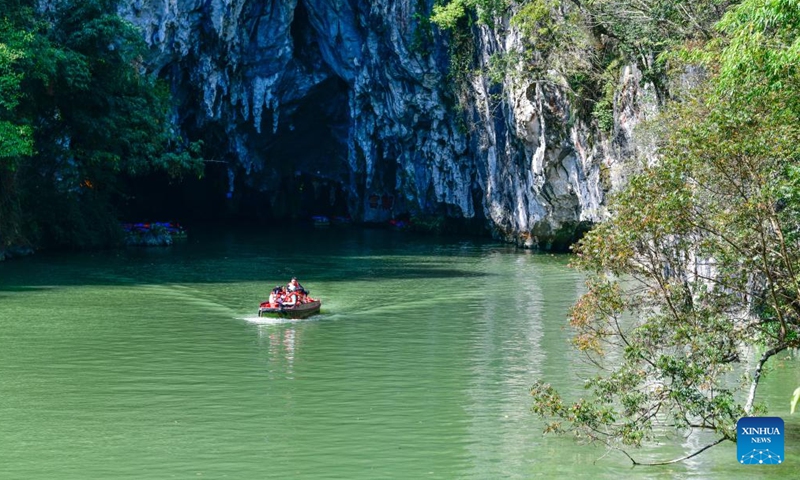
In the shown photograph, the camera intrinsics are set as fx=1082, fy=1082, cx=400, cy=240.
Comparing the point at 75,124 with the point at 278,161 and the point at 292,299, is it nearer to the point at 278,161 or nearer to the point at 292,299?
the point at 292,299

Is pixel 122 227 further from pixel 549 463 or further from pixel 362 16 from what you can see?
pixel 549 463

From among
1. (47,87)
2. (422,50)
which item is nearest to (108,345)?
(47,87)

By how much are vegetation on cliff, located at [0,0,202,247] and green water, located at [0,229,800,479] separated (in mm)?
8459

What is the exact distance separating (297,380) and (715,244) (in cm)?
892

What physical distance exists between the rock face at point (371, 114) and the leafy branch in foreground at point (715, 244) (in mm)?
29197

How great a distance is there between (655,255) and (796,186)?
82.9 inches

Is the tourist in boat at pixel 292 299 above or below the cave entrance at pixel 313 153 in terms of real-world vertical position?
below

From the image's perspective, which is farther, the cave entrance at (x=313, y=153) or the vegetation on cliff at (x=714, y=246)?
the cave entrance at (x=313, y=153)

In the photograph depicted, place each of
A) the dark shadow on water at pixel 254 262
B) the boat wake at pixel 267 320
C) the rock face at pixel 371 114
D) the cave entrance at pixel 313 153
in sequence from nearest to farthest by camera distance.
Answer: the boat wake at pixel 267 320
the dark shadow on water at pixel 254 262
the rock face at pixel 371 114
the cave entrance at pixel 313 153

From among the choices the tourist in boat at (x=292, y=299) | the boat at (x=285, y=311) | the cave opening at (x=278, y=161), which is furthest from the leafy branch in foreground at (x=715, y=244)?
the cave opening at (x=278, y=161)

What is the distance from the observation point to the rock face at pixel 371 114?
49.8m

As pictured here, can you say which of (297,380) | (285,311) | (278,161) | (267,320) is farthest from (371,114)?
(297,380)

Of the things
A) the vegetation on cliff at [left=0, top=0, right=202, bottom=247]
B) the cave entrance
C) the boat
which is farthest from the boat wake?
the cave entrance

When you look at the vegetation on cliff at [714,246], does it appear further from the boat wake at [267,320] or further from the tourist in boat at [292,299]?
the tourist in boat at [292,299]
